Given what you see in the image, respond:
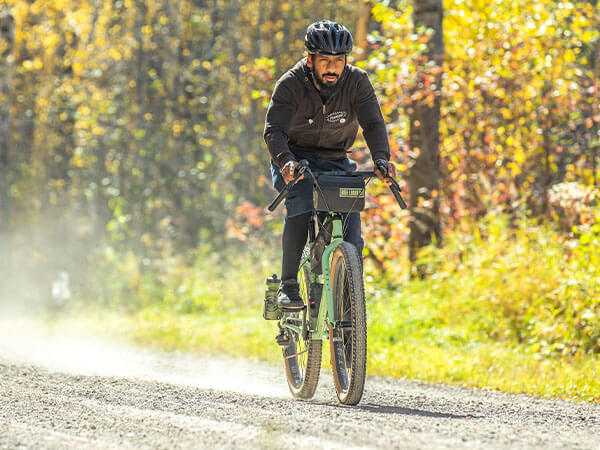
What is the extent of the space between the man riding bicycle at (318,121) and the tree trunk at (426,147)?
216 inches

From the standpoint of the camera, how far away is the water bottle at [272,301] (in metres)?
7.08

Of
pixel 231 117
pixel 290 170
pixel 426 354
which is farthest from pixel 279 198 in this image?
pixel 231 117

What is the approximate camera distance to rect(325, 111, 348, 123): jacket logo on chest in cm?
635

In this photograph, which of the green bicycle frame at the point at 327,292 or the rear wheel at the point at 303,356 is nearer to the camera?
the green bicycle frame at the point at 327,292

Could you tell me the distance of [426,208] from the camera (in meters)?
12.0

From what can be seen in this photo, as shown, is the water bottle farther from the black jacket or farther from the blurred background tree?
the blurred background tree

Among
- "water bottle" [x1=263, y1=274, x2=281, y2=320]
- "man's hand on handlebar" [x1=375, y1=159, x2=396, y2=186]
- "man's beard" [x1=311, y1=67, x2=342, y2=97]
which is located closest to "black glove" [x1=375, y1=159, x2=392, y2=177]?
"man's hand on handlebar" [x1=375, y1=159, x2=396, y2=186]

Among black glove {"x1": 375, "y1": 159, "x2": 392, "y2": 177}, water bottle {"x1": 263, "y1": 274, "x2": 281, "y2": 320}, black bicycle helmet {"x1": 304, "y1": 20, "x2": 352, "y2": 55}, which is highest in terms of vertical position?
black bicycle helmet {"x1": 304, "y1": 20, "x2": 352, "y2": 55}

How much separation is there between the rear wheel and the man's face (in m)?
1.28

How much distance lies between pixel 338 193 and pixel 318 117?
63 centimetres

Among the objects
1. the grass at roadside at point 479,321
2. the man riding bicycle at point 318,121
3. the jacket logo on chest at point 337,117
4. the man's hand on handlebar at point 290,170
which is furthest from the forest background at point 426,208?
the man's hand on handlebar at point 290,170

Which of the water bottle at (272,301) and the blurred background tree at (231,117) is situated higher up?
the blurred background tree at (231,117)

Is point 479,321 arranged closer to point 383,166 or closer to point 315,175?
point 383,166

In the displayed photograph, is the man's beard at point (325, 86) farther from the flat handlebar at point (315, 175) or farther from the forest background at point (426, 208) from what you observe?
the forest background at point (426, 208)
